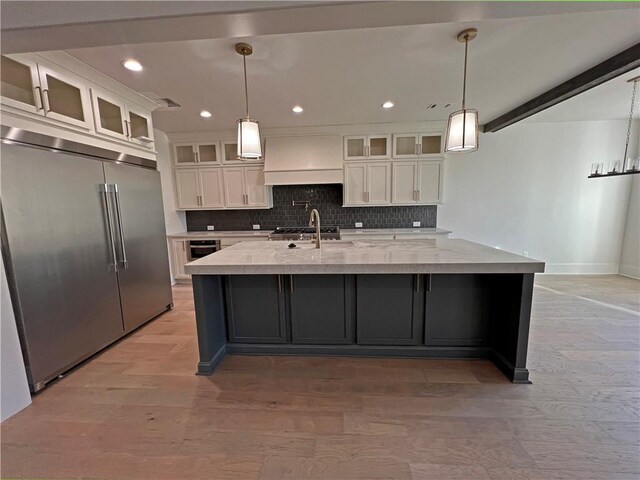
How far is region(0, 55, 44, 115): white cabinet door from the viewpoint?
6.06 feet

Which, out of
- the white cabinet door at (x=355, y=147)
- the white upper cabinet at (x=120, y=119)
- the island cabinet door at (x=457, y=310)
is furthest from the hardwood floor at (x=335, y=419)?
the white cabinet door at (x=355, y=147)

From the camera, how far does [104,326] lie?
2504 mm

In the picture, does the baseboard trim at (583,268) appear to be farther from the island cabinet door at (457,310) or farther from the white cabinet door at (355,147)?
the white cabinet door at (355,147)

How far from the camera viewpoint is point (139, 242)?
115 inches

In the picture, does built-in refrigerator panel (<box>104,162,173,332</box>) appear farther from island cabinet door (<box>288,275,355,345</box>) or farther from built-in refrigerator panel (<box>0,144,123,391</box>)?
island cabinet door (<box>288,275,355,345</box>)

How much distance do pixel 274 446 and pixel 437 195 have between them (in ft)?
13.5

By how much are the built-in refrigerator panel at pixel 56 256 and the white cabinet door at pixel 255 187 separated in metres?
2.33

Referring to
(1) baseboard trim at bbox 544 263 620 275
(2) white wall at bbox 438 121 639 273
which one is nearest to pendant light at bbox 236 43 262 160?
(2) white wall at bbox 438 121 639 273

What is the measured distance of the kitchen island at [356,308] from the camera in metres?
2.04

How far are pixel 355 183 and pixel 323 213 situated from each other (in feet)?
2.66

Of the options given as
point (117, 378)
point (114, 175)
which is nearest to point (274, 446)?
point (117, 378)

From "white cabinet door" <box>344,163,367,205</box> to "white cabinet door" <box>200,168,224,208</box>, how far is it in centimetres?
217

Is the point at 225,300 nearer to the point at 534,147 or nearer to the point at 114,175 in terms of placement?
the point at 114,175

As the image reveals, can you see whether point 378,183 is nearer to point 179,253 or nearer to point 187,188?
point 187,188
